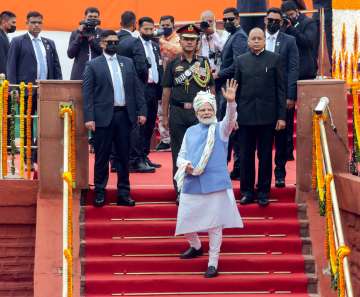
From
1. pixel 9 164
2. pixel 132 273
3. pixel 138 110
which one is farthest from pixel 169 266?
pixel 9 164

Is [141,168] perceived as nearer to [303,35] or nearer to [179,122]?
[179,122]

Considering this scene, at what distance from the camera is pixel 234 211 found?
1631cm

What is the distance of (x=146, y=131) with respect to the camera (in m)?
20.1

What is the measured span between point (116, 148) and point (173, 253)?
144cm

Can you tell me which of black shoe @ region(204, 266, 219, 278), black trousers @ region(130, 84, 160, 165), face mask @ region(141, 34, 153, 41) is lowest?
black shoe @ region(204, 266, 219, 278)

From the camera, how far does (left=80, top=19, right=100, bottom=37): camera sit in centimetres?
1928

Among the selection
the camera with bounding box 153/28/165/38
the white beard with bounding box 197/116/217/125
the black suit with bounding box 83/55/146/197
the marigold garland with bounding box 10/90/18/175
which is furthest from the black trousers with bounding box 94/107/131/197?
the camera with bounding box 153/28/165/38

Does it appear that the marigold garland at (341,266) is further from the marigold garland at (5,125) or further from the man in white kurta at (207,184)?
the marigold garland at (5,125)

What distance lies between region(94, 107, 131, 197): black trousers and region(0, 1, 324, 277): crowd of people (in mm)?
11

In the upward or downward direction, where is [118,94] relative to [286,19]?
downward

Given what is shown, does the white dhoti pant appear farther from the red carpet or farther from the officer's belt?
the officer's belt

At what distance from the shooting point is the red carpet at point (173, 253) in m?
16.4

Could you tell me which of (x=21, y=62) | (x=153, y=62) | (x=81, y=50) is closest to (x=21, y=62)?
(x=21, y=62)

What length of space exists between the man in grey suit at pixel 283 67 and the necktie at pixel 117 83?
1.92m
